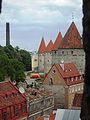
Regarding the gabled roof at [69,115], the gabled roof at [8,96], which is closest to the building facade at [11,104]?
the gabled roof at [8,96]

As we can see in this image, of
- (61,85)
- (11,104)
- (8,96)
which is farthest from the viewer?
(61,85)

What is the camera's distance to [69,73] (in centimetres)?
4138

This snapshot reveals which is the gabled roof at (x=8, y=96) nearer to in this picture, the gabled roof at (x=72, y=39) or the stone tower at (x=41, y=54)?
the gabled roof at (x=72, y=39)

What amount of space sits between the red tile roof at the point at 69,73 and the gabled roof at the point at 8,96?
1174 centimetres

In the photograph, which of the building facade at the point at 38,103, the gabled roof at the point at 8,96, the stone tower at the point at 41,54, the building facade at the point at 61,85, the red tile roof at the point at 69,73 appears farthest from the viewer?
the stone tower at the point at 41,54

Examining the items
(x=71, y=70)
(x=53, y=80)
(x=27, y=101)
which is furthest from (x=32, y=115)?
(x=71, y=70)

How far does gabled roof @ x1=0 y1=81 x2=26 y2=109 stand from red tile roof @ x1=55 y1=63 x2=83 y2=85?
38.5 ft

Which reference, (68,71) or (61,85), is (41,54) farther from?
(61,85)

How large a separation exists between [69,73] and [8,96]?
49.8 feet

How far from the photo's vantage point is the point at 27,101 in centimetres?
2912

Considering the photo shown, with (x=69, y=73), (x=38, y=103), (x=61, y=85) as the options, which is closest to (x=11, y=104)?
(x=38, y=103)

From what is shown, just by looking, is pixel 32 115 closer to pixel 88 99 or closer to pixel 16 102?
pixel 16 102

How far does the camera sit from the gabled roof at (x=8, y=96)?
26136 mm

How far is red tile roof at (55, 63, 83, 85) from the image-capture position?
39.9m
